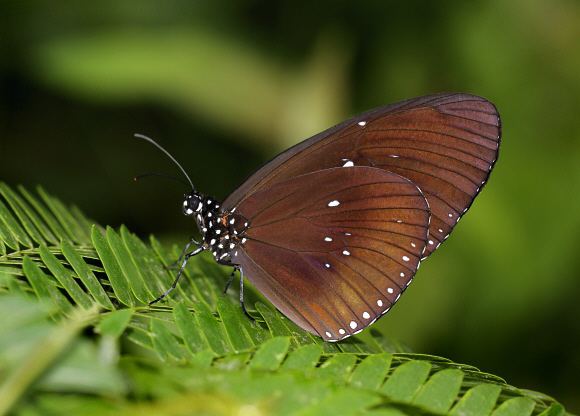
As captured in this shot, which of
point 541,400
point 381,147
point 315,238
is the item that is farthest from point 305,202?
point 541,400

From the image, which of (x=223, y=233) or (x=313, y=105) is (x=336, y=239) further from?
(x=313, y=105)

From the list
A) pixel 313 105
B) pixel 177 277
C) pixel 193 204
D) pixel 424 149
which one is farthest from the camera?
pixel 313 105

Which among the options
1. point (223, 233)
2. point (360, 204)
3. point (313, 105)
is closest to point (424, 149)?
point (360, 204)

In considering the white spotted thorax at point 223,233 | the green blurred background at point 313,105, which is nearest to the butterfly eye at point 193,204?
the white spotted thorax at point 223,233

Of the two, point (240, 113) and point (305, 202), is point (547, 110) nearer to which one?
point (240, 113)

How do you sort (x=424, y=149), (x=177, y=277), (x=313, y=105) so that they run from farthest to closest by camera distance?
(x=313, y=105) → (x=424, y=149) → (x=177, y=277)

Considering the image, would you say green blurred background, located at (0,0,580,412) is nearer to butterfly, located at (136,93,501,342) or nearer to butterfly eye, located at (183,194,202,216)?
butterfly eye, located at (183,194,202,216)

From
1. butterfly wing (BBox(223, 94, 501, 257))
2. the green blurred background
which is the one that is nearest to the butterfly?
butterfly wing (BBox(223, 94, 501, 257))

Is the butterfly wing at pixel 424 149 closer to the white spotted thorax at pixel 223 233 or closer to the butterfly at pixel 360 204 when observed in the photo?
the butterfly at pixel 360 204
